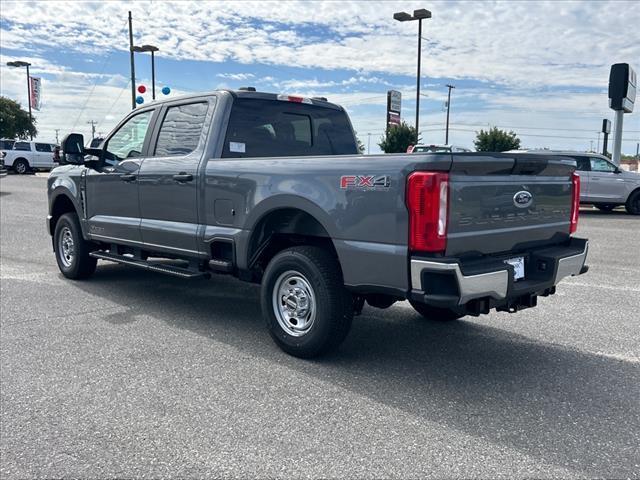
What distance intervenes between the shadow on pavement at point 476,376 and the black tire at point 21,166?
3023 centimetres

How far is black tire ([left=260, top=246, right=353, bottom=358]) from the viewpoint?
4227 millimetres

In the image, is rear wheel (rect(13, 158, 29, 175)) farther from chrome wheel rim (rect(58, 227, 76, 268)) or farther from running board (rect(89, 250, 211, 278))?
running board (rect(89, 250, 211, 278))

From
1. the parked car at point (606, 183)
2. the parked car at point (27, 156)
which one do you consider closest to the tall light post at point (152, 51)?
the parked car at point (27, 156)

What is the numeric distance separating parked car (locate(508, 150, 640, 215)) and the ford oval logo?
13267 millimetres

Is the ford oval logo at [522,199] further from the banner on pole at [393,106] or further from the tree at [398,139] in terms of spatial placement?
the tree at [398,139]

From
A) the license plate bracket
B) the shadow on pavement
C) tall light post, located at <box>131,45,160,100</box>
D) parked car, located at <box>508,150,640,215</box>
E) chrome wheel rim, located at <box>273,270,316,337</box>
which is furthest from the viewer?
tall light post, located at <box>131,45,160,100</box>

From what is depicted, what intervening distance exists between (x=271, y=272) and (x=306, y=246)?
0.37 metres

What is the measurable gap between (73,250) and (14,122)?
56069 mm

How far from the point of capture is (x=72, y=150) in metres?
6.55

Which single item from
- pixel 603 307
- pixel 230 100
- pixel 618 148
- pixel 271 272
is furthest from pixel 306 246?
pixel 618 148

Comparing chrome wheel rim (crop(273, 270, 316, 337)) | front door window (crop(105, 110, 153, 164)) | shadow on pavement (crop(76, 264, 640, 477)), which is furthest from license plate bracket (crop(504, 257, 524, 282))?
front door window (crop(105, 110, 153, 164))

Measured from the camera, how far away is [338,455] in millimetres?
3072

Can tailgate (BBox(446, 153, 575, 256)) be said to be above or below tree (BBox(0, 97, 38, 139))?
below

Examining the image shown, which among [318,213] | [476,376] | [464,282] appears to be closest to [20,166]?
[318,213]
